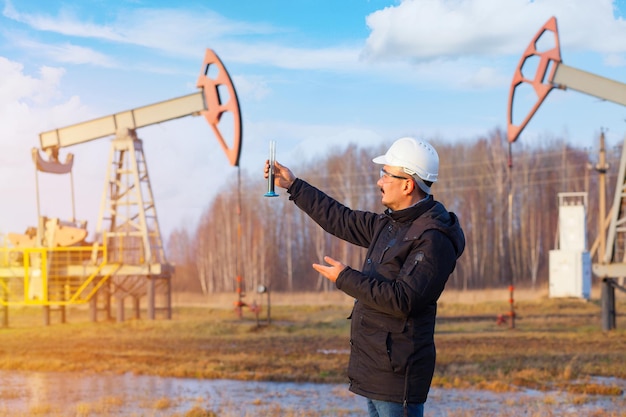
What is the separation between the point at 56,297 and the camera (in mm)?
26969

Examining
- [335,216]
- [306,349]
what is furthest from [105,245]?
[335,216]

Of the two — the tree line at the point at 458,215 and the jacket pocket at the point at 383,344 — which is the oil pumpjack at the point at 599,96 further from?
the tree line at the point at 458,215

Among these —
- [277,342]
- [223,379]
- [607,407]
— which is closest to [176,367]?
[223,379]

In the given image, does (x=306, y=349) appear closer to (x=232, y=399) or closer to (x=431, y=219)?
(x=232, y=399)

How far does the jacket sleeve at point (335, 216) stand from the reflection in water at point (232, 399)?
16.6 ft

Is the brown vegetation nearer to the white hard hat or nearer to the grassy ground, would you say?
the grassy ground

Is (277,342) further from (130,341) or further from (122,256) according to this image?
(122,256)

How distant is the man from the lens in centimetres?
384

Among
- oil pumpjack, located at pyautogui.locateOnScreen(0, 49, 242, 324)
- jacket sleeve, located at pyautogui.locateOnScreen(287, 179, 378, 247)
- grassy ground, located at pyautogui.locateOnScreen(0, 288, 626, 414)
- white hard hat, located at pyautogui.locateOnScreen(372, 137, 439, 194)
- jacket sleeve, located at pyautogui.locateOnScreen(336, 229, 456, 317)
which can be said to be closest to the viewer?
jacket sleeve, located at pyautogui.locateOnScreen(336, 229, 456, 317)

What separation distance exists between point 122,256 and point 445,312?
436 inches

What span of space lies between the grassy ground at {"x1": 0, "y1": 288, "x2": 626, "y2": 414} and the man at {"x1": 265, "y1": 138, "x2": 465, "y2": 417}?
8769 mm

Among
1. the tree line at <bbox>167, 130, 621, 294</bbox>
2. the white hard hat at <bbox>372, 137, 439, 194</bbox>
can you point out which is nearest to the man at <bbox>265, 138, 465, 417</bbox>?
the white hard hat at <bbox>372, 137, 439, 194</bbox>

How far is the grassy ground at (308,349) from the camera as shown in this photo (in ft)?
46.1

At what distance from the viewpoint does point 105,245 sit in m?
25.9
